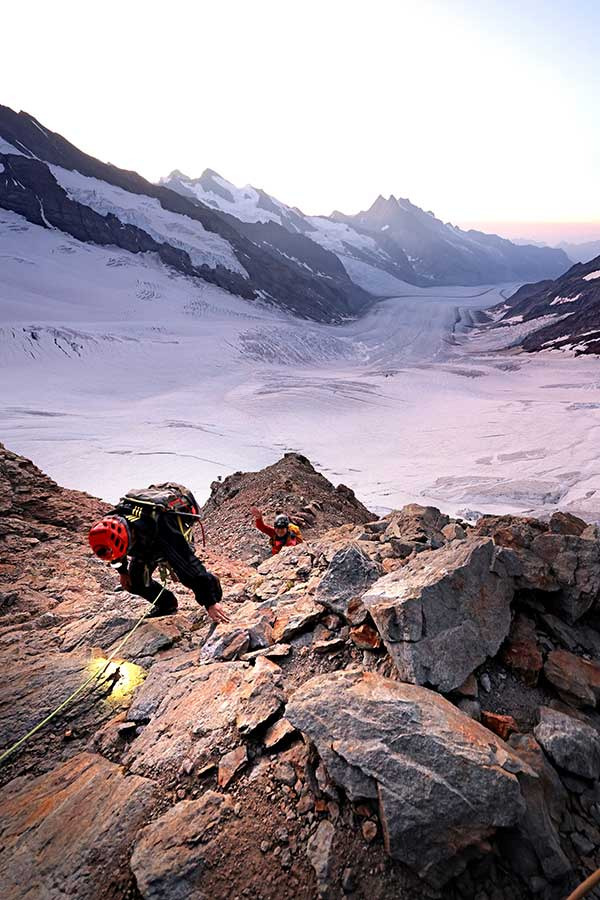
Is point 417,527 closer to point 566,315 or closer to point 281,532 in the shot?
point 281,532

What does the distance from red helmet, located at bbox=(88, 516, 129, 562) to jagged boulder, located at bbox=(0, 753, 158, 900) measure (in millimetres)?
1278

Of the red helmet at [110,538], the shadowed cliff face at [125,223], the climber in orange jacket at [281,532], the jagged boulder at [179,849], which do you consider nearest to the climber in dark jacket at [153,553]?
the red helmet at [110,538]

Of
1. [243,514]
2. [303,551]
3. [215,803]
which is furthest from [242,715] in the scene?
[243,514]

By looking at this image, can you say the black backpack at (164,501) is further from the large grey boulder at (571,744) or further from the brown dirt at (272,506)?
the brown dirt at (272,506)

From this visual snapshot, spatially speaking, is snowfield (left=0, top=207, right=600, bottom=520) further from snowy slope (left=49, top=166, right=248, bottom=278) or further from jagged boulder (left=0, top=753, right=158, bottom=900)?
jagged boulder (left=0, top=753, right=158, bottom=900)

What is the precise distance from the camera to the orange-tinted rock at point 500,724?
236 cm

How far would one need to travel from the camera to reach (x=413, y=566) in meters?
3.40

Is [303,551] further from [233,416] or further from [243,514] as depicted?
[233,416]

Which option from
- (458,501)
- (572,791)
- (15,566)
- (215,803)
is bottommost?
(458,501)

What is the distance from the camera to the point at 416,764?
197 cm

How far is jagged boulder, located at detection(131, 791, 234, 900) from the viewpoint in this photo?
5.82 ft

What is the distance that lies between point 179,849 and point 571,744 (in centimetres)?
200

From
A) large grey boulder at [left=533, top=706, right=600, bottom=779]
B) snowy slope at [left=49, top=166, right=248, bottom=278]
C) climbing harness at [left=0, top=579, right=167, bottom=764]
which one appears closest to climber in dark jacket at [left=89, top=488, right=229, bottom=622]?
climbing harness at [left=0, top=579, right=167, bottom=764]

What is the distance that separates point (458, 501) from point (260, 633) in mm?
16614
